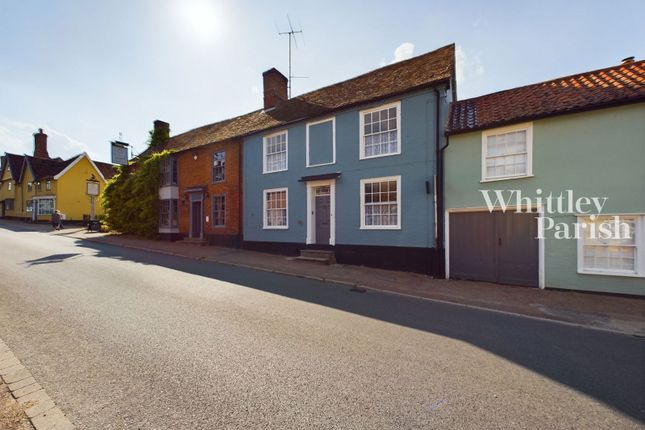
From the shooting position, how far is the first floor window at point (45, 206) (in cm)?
3198

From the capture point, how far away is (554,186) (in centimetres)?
862

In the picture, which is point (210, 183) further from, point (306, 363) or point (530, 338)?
point (530, 338)

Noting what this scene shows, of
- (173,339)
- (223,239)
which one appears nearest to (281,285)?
(173,339)

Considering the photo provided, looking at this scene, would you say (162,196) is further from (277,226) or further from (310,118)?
(310,118)

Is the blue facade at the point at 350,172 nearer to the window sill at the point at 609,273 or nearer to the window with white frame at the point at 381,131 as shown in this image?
the window with white frame at the point at 381,131

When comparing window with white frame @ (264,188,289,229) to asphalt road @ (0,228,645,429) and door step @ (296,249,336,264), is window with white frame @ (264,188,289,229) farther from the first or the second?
asphalt road @ (0,228,645,429)

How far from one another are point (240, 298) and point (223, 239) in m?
10.3

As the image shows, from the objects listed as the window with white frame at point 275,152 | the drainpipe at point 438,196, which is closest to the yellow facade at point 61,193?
the window with white frame at point 275,152

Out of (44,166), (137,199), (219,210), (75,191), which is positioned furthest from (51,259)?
(44,166)

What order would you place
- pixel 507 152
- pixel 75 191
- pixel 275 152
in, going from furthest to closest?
pixel 75 191, pixel 275 152, pixel 507 152

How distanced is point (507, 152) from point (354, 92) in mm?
6703

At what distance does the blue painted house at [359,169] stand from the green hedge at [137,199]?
7571 millimetres

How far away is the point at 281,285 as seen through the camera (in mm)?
8328

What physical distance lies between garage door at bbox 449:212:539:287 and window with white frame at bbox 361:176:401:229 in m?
1.98
